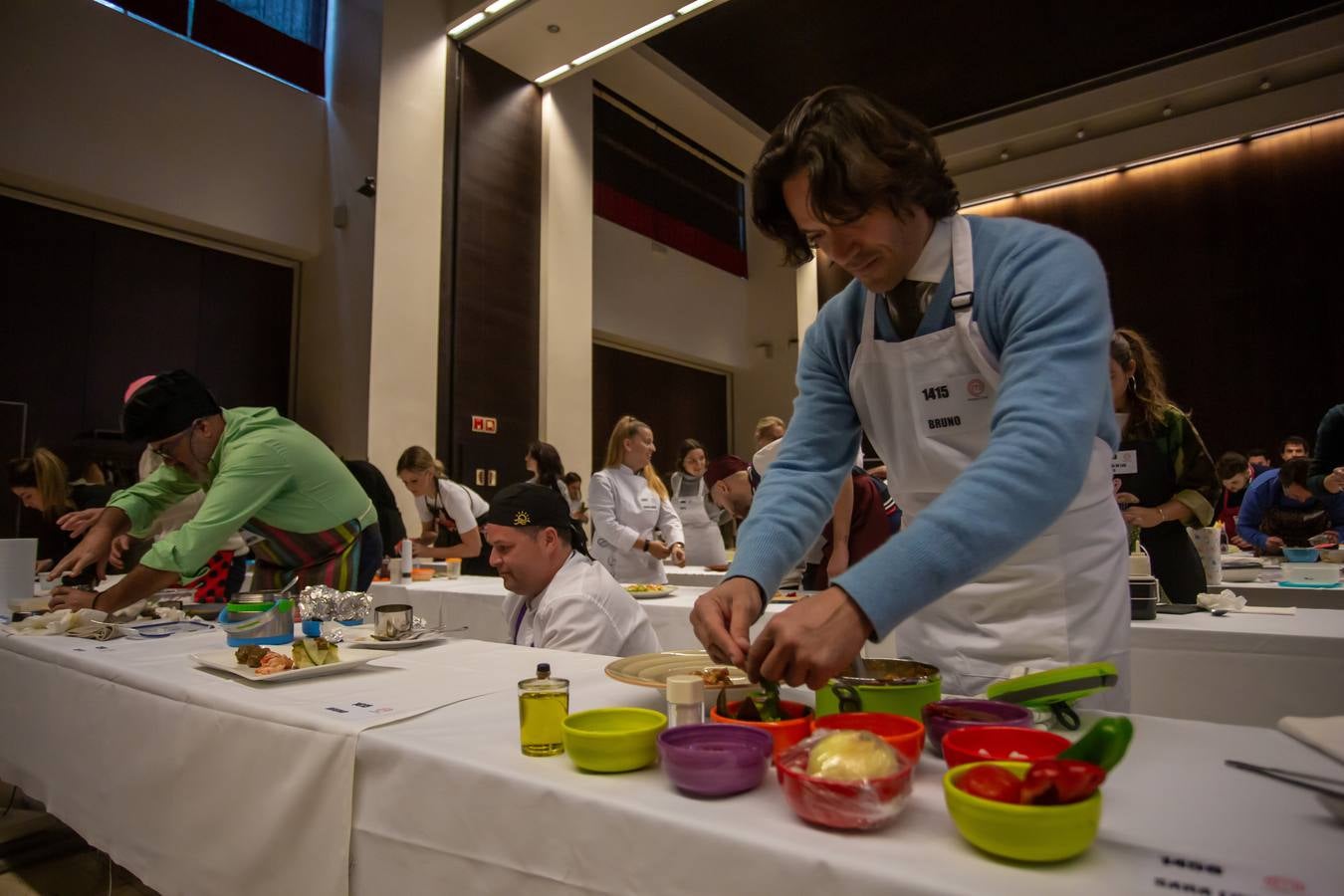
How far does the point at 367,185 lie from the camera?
538 cm

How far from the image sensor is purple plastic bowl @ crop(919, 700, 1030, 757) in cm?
83

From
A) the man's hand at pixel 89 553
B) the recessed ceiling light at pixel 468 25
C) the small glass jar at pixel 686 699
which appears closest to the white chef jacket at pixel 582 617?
the small glass jar at pixel 686 699

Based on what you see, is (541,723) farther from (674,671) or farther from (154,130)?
(154,130)

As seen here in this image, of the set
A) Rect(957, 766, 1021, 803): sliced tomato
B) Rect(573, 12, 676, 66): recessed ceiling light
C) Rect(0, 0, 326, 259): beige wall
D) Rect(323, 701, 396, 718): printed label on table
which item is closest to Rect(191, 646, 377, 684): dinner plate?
Rect(323, 701, 396, 718): printed label on table

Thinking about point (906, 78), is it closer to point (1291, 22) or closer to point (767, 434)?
point (1291, 22)

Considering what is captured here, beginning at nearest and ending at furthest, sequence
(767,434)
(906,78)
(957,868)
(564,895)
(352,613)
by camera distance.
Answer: (957,868), (564,895), (352,613), (767,434), (906,78)

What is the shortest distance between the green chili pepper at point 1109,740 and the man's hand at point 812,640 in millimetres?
216

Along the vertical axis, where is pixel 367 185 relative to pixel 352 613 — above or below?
above

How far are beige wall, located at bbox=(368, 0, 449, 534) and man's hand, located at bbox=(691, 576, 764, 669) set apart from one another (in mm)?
4677

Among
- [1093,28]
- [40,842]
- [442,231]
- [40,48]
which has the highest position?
[1093,28]

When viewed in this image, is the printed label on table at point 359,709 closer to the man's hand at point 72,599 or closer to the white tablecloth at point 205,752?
the white tablecloth at point 205,752

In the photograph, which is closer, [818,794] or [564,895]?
[818,794]

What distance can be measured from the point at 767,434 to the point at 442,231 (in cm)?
304

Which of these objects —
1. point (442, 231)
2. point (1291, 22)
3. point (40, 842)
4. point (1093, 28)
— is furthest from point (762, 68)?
point (40, 842)
